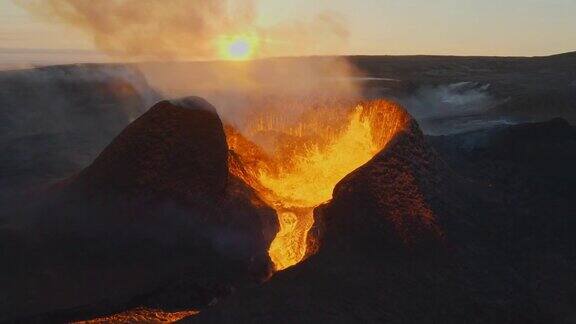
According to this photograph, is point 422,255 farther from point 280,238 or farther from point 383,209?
point 280,238

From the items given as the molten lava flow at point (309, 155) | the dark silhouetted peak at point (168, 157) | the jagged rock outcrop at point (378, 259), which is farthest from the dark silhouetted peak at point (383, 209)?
the dark silhouetted peak at point (168, 157)

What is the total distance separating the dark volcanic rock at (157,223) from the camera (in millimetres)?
7094

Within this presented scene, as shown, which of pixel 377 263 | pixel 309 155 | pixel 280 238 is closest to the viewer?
pixel 377 263

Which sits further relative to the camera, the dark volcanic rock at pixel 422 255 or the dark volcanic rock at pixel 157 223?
the dark volcanic rock at pixel 157 223

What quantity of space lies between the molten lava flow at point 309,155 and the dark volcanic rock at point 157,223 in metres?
0.54

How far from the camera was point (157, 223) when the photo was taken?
311 inches

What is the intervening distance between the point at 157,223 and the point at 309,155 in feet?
11.5

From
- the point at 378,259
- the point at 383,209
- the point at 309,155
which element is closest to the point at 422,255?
the point at 378,259

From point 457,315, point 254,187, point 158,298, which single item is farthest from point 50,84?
point 457,315

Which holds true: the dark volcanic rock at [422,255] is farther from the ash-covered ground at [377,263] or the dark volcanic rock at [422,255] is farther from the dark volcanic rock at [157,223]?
the dark volcanic rock at [157,223]

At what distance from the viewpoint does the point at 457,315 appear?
628cm

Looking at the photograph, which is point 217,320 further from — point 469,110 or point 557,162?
point 469,110

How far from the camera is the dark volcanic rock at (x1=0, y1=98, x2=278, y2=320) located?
709cm

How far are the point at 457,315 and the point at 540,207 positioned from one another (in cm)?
344
